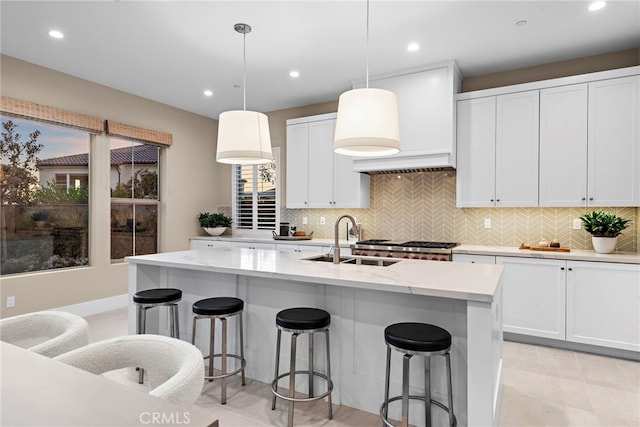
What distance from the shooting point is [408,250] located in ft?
13.1

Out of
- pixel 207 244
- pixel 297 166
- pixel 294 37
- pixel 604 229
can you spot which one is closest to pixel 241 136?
pixel 294 37

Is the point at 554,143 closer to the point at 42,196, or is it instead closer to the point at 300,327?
the point at 300,327

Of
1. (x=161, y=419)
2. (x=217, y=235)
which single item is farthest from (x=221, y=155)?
(x=217, y=235)

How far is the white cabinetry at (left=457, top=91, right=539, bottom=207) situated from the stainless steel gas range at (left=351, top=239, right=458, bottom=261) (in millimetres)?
647

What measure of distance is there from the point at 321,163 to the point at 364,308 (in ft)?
9.99

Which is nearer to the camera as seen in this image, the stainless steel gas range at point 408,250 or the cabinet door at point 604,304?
the cabinet door at point 604,304

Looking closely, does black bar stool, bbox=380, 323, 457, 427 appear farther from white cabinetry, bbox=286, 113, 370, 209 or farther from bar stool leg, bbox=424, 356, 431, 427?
white cabinetry, bbox=286, 113, 370, 209

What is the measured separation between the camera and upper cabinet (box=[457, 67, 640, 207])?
339 cm

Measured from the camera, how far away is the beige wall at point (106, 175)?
393cm

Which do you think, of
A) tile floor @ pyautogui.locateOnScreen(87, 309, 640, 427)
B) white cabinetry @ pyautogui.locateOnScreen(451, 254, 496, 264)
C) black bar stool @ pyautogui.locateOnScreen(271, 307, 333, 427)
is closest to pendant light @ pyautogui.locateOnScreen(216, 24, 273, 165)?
black bar stool @ pyautogui.locateOnScreen(271, 307, 333, 427)

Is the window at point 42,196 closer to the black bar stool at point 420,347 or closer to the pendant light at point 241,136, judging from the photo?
the pendant light at point 241,136

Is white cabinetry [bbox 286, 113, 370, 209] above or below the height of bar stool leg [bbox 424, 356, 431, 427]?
above

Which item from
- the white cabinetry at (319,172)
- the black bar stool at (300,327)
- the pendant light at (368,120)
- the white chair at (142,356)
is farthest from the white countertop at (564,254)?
the white chair at (142,356)

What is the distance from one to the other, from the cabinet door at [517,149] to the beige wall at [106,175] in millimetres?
4455
